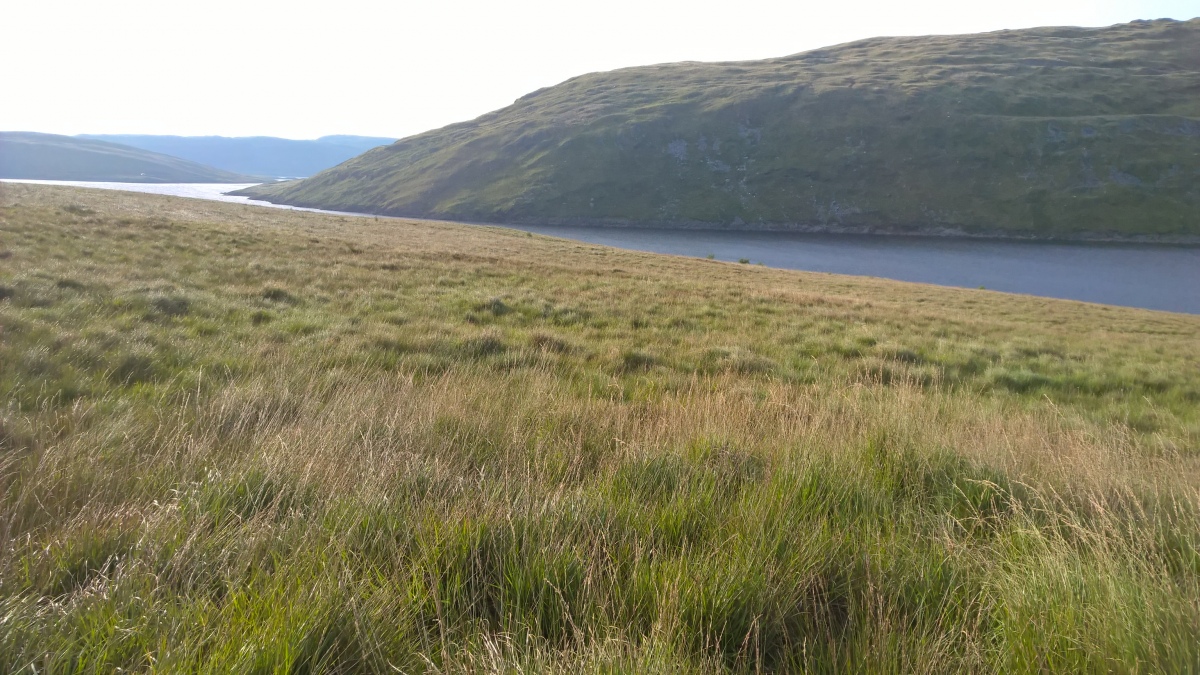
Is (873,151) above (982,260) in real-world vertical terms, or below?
above

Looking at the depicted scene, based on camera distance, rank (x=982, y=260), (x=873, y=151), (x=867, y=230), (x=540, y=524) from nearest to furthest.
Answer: (x=540, y=524) → (x=982, y=260) → (x=867, y=230) → (x=873, y=151)

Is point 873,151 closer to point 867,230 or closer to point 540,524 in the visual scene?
point 867,230

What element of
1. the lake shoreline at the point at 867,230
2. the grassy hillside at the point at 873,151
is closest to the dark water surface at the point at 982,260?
the lake shoreline at the point at 867,230

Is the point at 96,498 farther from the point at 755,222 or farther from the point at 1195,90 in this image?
the point at 1195,90

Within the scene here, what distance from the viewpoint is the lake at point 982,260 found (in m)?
55.4

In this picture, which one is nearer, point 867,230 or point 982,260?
point 982,260

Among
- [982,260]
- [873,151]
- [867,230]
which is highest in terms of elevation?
[873,151]

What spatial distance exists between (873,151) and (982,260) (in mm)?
48332

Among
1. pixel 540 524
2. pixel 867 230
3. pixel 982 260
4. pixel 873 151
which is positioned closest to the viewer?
pixel 540 524

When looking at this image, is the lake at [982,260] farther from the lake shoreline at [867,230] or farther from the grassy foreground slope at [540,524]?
the grassy foreground slope at [540,524]

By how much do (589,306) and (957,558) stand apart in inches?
476

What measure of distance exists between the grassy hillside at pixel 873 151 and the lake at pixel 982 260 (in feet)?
35.6

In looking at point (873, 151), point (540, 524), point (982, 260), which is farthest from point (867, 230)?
point (540, 524)

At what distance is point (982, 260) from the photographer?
71688 mm
